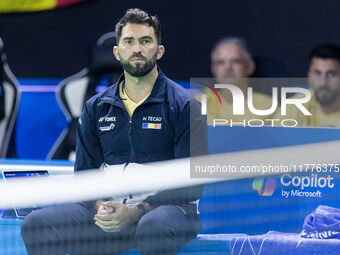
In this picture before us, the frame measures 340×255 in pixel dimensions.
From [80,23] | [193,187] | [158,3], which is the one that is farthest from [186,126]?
[80,23]

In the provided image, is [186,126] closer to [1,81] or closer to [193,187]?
[193,187]

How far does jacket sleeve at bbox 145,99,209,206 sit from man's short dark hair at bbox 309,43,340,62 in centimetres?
197

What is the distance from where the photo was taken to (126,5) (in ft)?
16.0

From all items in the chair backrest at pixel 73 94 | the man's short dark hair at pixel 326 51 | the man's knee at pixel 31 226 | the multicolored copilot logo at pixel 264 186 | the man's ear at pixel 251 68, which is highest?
the man's short dark hair at pixel 326 51

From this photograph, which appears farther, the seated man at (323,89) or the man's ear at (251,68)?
the man's ear at (251,68)

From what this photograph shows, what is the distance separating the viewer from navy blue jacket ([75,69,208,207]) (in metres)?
2.60

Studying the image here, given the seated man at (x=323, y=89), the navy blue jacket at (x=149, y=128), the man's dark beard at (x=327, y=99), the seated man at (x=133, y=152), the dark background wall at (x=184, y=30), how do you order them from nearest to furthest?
the seated man at (x=133, y=152), the navy blue jacket at (x=149, y=128), the seated man at (x=323, y=89), the man's dark beard at (x=327, y=99), the dark background wall at (x=184, y=30)

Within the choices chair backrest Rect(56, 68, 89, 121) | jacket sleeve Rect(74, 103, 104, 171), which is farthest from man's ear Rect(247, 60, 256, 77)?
jacket sleeve Rect(74, 103, 104, 171)

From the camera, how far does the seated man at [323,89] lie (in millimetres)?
4008

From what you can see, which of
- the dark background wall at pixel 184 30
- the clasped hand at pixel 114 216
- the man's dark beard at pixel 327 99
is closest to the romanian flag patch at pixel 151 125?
the clasped hand at pixel 114 216

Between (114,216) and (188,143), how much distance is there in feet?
1.43

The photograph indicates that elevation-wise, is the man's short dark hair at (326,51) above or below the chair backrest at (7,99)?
above

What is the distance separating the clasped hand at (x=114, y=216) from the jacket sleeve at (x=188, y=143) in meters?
0.10

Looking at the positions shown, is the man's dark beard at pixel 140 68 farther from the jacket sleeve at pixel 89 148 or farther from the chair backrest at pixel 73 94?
the chair backrest at pixel 73 94
